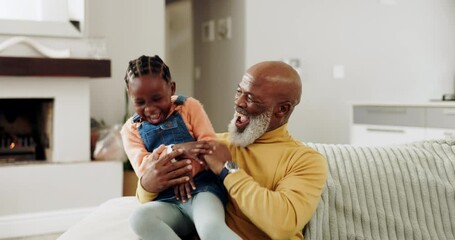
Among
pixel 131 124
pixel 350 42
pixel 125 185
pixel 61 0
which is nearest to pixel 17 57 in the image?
pixel 61 0

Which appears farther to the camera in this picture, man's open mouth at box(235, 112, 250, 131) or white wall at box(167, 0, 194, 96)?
white wall at box(167, 0, 194, 96)

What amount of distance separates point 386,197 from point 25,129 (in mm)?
2851

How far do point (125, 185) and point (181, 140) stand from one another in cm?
233

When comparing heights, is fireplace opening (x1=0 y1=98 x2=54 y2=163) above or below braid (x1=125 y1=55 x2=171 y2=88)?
below

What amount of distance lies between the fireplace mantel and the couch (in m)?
1.74

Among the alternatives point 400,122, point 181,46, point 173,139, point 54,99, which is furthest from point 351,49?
point 173,139

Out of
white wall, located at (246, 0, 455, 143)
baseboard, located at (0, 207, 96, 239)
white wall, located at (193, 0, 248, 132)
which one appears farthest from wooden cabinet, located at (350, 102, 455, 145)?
baseboard, located at (0, 207, 96, 239)

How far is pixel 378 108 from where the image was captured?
4.32 m

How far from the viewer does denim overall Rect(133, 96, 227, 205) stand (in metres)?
1.21

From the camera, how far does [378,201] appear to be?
1.45m

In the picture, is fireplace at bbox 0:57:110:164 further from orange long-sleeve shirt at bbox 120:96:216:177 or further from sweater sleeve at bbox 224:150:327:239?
sweater sleeve at bbox 224:150:327:239

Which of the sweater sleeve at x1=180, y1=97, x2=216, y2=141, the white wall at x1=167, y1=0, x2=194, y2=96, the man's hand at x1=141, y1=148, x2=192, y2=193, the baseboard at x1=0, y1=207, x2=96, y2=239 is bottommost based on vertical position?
the baseboard at x1=0, y1=207, x2=96, y2=239

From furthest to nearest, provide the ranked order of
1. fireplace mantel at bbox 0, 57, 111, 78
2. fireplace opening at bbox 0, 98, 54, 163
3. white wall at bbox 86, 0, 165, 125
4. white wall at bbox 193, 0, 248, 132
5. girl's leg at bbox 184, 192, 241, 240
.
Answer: white wall at bbox 193, 0, 248, 132 → white wall at bbox 86, 0, 165, 125 → fireplace opening at bbox 0, 98, 54, 163 → fireplace mantel at bbox 0, 57, 111, 78 → girl's leg at bbox 184, 192, 241, 240

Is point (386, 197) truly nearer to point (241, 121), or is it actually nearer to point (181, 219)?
point (241, 121)
